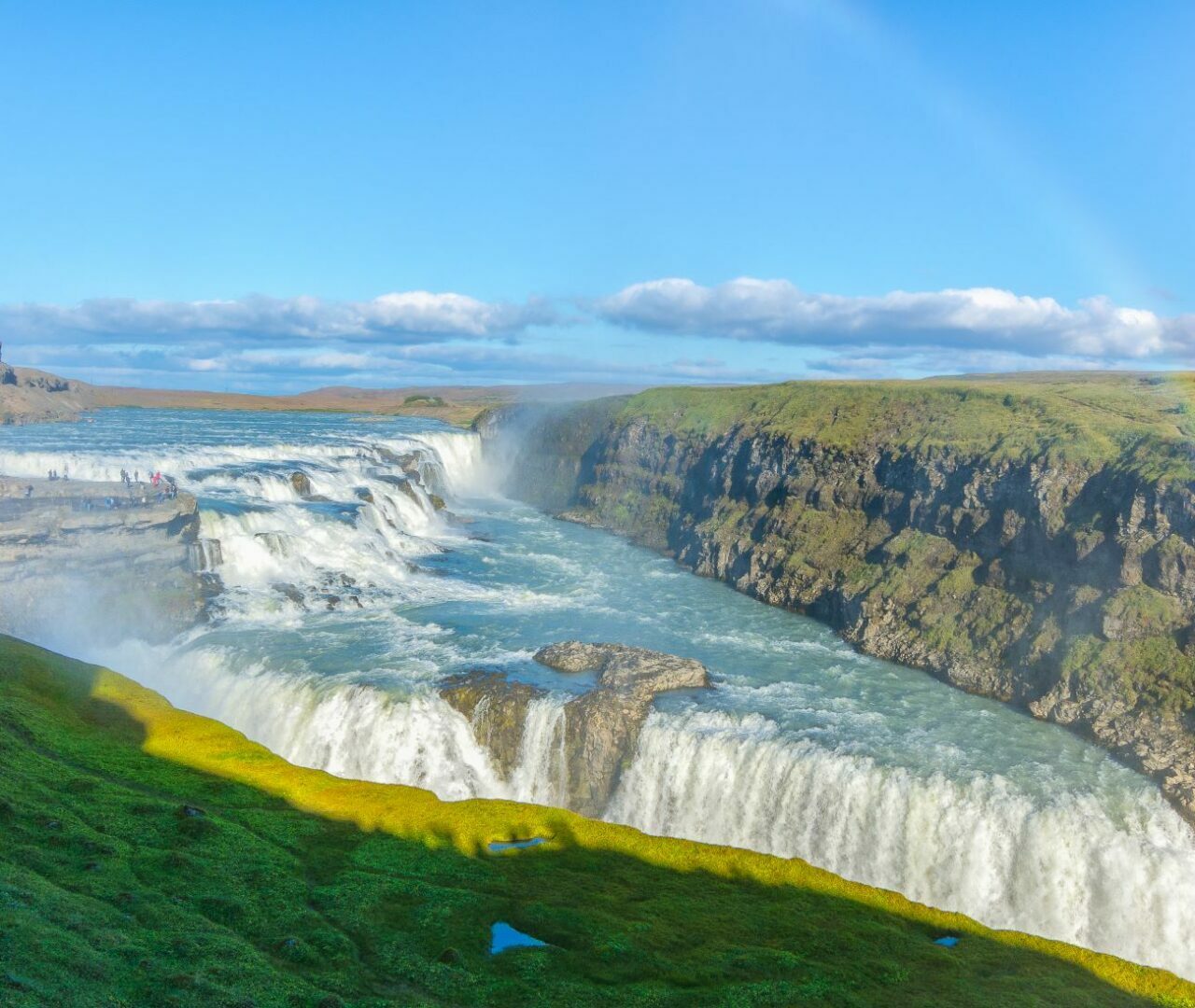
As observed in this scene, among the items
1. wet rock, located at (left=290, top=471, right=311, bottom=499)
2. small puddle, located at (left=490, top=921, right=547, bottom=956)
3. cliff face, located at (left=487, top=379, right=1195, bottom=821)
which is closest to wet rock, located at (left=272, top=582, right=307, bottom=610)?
wet rock, located at (left=290, top=471, right=311, bottom=499)

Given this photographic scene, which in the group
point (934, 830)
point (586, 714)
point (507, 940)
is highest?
point (586, 714)

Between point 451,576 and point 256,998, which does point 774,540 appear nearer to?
point 451,576

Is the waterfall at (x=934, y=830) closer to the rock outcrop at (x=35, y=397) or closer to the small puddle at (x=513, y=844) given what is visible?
the small puddle at (x=513, y=844)

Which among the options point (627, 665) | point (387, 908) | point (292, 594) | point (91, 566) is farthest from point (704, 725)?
point (91, 566)

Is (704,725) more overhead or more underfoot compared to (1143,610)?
more underfoot

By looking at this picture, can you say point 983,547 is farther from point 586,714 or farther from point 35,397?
point 35,397

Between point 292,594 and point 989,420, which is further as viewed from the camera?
point 989,420

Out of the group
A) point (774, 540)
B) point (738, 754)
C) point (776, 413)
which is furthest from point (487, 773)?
point (776, 413)
